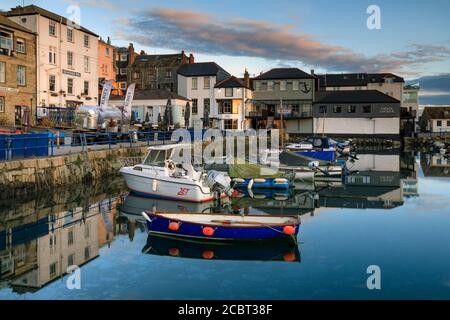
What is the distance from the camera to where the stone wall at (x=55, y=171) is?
2262cm

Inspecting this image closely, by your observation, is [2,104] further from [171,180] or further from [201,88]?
[201,88]

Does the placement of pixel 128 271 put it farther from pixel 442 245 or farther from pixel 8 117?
Result: pixel 8 117

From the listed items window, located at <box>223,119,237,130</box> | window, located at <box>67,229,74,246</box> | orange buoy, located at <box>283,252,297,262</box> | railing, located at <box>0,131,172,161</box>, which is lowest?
orange buoy, located at <box>283,252,297,262</box>

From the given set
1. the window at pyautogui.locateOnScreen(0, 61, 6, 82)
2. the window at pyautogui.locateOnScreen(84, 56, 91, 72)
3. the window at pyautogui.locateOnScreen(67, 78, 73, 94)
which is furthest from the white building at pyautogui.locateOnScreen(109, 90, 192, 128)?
the window at pyautogui.locateOnScreen(0, 61, 6, 82)

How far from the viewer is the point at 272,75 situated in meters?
70.1

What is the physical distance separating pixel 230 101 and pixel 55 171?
42.1m

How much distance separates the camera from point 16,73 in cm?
4028

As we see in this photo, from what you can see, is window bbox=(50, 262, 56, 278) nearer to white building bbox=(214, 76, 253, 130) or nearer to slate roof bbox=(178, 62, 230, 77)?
white building bbox=(214, 76, 253, 130)

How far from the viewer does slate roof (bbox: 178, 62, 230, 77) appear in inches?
2615

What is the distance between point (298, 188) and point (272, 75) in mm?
42468

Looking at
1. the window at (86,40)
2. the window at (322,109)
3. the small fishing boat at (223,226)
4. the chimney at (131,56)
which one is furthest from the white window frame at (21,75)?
the window at (322,109)

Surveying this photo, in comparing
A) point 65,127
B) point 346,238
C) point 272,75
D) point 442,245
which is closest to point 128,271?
point 346,238

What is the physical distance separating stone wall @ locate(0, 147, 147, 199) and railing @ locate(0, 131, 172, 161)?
29.2 inches
